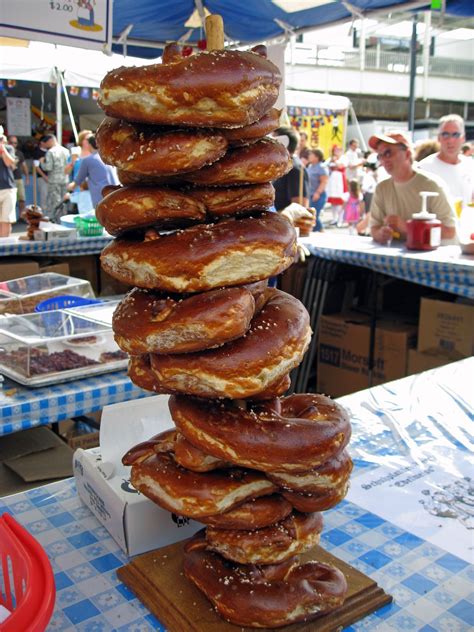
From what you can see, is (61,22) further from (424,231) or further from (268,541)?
(268,541)

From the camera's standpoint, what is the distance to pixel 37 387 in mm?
2307

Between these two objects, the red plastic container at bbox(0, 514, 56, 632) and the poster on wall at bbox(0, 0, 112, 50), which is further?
the poster on wall at bbox(0, 0, 112, 50)

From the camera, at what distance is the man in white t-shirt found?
229 inches

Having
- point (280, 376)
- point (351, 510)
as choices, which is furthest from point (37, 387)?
point (280, 376)

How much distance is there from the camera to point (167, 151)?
1.00m

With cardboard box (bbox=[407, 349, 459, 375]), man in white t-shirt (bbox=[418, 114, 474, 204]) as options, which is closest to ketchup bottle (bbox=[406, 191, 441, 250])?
cardboard box (bbox=[407, 349, 459, 375])

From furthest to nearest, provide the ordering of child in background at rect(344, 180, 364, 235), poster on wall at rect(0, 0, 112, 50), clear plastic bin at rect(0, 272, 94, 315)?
child in background at rect(344, 180, 364, 235) → poster on wall at rect(0, 0, 112, 50) → clear plastic bin at rect(0, 272, 94, 315)

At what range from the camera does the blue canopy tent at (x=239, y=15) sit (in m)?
4.49

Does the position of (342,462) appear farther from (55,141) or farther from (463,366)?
(55,141)

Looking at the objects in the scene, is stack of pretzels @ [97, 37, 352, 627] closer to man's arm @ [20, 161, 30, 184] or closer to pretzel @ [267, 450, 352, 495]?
pretzel @ [267, 450, 352, 495]

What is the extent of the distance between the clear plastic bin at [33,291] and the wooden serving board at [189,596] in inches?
84.6

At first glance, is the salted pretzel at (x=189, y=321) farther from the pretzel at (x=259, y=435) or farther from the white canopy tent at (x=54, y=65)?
the white canopy tent at (x=54, y=65)

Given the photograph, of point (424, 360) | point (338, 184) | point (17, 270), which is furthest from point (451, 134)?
point (338, 184)

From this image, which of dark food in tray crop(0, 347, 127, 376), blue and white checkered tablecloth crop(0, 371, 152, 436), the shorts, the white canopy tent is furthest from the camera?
the white canopy tent
